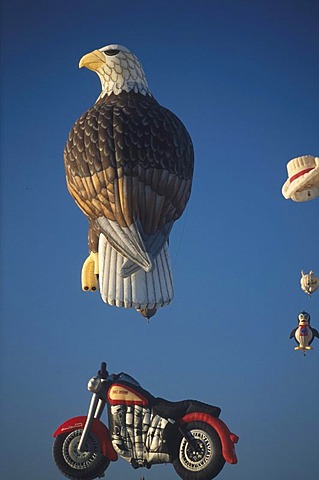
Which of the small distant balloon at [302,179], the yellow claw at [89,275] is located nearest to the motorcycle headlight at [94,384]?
the yellow claw at [89,275]

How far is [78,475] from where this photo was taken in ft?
53.6

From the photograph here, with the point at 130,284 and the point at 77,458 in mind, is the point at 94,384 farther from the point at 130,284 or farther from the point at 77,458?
the point at 130,284

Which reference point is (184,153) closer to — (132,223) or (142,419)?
(132,223)

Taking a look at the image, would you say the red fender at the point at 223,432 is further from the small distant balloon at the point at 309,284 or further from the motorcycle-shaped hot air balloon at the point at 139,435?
the small distant balloon at the point at 309,284

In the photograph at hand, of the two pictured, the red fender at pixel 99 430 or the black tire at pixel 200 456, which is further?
the red fender at pixel 99 430

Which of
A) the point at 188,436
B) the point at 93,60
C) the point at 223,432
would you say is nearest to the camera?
the point at 223,432

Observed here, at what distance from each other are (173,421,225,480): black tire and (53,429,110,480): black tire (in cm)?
118

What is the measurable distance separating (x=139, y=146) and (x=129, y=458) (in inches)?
171

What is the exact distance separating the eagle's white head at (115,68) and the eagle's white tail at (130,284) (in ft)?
7.58

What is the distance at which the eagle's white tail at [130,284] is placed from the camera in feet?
53.3

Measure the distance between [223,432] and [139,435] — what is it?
1263 millimetres

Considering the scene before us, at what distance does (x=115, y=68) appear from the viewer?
56.6 feet

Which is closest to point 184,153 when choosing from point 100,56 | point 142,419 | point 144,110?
point 144,110

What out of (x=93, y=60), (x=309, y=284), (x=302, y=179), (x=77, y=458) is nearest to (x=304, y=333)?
(x=309, y=284)
